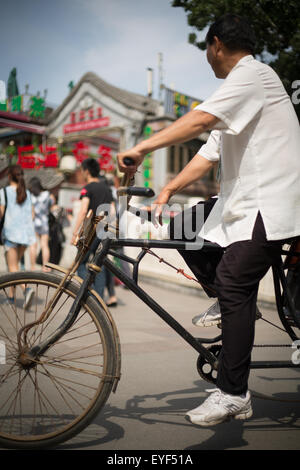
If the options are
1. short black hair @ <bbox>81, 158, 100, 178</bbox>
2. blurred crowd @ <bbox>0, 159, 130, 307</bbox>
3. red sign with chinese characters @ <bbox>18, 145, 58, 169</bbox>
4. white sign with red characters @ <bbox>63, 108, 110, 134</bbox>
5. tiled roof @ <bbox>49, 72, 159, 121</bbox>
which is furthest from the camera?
red sign with chinese characters @ <bbox>18, 145, 58, 169</bbox>

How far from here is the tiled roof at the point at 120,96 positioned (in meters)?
21.4

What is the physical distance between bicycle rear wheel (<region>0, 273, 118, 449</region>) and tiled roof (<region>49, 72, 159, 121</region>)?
19337 millimetres

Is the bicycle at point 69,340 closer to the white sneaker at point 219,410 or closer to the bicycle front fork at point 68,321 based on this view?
the bicycle front fork at point 68,321

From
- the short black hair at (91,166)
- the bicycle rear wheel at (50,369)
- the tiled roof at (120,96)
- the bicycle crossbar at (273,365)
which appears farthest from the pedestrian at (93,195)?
the tiled roof at (120,96)

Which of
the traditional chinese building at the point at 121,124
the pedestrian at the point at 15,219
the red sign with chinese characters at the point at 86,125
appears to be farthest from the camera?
the red sign with chinese characters at the point at 86,125

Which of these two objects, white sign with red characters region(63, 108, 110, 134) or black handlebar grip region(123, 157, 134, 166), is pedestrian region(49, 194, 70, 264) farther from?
white sign with red characters region(63, 108, 110, 134)

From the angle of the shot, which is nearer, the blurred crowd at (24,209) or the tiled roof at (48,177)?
the blurred crowd at (24,209)

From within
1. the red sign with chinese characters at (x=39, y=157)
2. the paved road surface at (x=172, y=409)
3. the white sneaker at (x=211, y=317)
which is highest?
the red sign with chinese characters at (x=39, y=157)

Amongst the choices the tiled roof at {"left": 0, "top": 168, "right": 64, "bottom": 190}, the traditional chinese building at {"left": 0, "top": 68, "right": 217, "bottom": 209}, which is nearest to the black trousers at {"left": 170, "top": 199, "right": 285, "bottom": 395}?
the traditional chinese building at {"left": 0, "top": 68, "right": 217, "bottom": 209}

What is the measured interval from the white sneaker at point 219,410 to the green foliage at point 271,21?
616cm

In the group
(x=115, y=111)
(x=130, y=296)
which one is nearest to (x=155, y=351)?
(x=130, y=296)

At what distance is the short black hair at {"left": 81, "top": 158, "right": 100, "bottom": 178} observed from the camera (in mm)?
6254

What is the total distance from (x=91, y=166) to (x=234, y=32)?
13.7 ft

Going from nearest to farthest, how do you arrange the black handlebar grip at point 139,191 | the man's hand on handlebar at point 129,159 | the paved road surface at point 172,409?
the man's hand on handlebar at point 129,159 → the black handlebar grip at point 139,191 → the paved road surface at point 172,409
